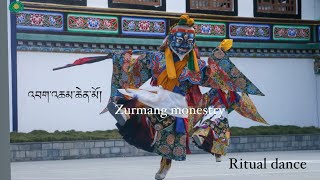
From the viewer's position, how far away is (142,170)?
961cm

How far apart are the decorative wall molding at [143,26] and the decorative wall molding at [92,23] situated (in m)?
0.19

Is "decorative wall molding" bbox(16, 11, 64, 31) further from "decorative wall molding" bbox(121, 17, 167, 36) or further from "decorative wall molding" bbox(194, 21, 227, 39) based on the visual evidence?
"decorative wall molding" bbox(194, 21, 227, 39)

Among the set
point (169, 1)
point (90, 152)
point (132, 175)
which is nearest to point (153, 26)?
point (169, 1)

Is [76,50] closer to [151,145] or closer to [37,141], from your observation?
[37,141]

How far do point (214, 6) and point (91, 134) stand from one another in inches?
149

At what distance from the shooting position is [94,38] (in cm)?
1297

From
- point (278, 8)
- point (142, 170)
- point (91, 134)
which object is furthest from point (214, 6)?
point (142, 170)

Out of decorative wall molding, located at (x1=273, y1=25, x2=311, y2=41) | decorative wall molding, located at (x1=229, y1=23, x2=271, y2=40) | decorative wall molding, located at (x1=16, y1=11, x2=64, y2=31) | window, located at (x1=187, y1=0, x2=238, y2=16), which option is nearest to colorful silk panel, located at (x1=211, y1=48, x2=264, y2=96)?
decorative wall molding, located at (x1=16, y1=11, x2=64, y2=31)

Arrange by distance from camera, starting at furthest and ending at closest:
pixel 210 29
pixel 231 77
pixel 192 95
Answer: pixel 210 29, pixel 231 77, pixel 192 95

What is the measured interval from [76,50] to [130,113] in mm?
5388

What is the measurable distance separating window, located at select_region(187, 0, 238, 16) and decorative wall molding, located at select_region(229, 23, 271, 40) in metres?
0.30

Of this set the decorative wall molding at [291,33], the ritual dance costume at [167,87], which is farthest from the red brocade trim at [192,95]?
the decorative wall molding at [291,33]

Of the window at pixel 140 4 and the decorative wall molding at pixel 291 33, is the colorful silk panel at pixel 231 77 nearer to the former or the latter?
the window at pixel 140 4

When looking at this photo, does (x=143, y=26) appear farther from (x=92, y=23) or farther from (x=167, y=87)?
(x=167, y=87)
